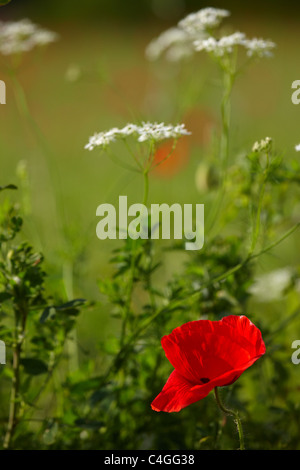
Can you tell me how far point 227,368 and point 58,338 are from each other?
0.30m

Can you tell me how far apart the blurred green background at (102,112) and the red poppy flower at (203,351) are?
0.31 m

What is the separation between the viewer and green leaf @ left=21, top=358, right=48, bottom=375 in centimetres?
84

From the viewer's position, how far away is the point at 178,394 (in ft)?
2.21

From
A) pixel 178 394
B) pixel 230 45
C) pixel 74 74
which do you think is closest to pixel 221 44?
pixel 230 45

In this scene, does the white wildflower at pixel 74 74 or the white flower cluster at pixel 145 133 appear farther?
the white wildflower at pixel 74 74

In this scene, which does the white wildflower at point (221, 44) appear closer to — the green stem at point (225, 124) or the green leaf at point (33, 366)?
the green stem at point (225, 124)

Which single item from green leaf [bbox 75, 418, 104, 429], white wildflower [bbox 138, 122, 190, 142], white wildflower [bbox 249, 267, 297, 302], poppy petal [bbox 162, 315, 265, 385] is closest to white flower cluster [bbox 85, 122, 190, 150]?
white wildflower [bbox 138, 122, 190, 142]

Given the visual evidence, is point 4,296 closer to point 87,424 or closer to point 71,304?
point 71,304

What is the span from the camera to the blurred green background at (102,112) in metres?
1.24

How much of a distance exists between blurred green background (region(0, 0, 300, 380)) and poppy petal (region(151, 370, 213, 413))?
314 millimetres

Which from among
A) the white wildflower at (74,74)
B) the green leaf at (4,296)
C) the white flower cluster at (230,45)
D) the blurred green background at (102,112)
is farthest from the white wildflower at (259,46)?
the green leaf at (4,296)

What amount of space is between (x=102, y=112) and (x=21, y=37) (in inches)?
112

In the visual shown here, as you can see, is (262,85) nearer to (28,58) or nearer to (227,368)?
(28,58)
